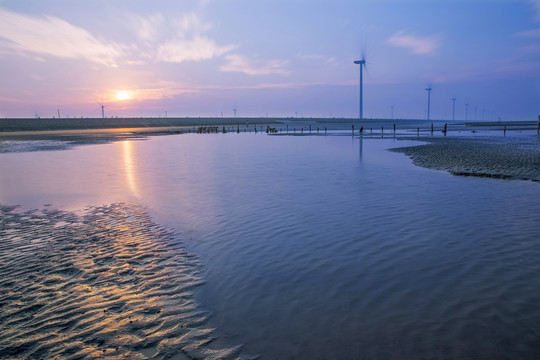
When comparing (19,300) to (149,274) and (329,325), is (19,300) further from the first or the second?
(329,325)

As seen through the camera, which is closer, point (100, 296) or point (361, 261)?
point (100, 296)

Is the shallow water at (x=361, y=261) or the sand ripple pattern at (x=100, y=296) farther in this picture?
the shallow water at (x=361, y=261)

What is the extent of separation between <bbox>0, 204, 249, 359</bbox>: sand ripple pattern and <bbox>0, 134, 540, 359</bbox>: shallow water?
0.45 meters

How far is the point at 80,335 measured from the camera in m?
4.91

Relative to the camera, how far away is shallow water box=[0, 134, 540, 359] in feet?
15.7

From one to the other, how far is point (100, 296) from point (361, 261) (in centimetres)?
506

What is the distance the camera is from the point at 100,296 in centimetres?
602

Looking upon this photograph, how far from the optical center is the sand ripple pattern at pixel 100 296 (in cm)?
466

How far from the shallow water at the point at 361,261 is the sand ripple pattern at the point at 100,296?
45 cm

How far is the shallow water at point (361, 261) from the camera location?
478cm

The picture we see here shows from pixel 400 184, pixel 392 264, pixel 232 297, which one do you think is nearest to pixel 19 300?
pixel 232 297

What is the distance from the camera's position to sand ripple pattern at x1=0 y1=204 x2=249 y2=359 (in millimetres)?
4660

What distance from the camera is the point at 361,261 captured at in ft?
24.1

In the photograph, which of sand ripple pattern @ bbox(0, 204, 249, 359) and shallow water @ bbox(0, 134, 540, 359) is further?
shallow water @ bbox(0, 134, 540, 359)
